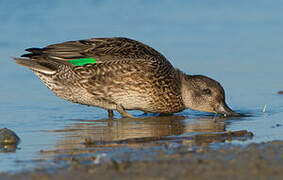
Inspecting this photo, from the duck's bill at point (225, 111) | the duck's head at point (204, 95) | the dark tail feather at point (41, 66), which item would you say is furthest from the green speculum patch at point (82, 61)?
the duck's bill at point (225, 111)

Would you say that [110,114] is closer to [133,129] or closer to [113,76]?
[113,76]

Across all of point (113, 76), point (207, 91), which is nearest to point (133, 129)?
point (113, 76)

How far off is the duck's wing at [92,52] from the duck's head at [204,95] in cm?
69

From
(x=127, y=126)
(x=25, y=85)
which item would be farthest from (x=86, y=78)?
(x=25, y=85)

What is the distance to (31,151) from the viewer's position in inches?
211

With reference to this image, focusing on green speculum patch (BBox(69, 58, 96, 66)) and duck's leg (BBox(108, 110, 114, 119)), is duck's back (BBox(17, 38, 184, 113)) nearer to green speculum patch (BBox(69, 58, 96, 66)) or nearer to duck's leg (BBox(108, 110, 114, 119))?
green speculum patch (BBox(69, 58, 96, 66))

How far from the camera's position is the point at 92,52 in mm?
8219

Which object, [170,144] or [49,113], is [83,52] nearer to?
[49,113]

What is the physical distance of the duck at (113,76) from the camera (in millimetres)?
8086

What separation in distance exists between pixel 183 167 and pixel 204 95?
4666 mm

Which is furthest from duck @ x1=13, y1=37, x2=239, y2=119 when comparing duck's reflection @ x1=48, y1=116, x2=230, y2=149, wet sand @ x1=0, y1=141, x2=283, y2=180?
wet sand @ x1=0, y1=141, x2=283, y2=180

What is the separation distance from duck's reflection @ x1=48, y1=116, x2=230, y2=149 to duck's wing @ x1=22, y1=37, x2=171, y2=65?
0.91m

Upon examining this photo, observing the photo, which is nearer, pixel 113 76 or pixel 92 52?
pixel 113 76

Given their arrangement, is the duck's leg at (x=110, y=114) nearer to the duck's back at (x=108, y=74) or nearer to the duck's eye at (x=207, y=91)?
the duck's back at (x=108, y=74)
